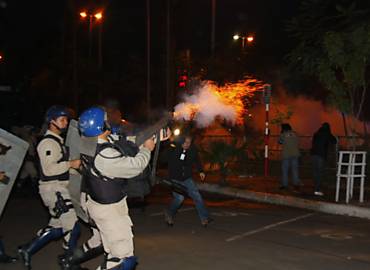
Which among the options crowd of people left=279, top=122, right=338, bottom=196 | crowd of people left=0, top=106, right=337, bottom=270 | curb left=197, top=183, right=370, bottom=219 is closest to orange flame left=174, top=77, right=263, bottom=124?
curb left=197, top=183, right=370, bottom=219

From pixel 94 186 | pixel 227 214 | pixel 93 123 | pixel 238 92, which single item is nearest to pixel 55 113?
pixel 93 123

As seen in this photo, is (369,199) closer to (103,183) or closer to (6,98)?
(103,183)

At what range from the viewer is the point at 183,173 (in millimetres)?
9227

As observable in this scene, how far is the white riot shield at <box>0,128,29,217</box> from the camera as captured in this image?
685 cm

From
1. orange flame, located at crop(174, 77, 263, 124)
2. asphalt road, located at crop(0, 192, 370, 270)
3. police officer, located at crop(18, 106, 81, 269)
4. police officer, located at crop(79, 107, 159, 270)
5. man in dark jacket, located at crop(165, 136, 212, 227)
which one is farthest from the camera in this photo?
orange flame, located at crop(174, 77, 263, 124)

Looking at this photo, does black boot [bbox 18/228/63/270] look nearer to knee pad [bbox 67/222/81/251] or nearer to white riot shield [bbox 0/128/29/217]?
knee pad [bbox 67/222/81/251]

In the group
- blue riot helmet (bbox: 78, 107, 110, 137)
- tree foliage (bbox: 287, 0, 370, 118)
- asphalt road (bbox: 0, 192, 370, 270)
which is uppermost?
tree foliage (bbox: 287, 0, 370, 118)

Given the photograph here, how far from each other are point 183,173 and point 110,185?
4.38 m

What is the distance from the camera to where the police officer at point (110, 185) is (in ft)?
15.7

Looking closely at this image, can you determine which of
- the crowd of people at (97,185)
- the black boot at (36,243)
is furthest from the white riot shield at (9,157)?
the black boot at (36,243)

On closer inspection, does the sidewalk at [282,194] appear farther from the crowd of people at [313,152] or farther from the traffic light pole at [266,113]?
the traffic light pole at [266,113]

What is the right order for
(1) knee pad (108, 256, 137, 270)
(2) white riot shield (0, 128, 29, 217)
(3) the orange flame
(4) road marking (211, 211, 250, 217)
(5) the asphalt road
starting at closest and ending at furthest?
(1) knee pad (108, 256, 137, 270)
(2) white riot shield (0, 128, 29, 217)
(5) the asphalt road
(4) road marking (211, 211, 250, 217)
(3) the orange flame

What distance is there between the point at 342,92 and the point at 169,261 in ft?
24.3

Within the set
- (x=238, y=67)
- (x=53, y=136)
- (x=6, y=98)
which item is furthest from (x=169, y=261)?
(x=6, y=98)
